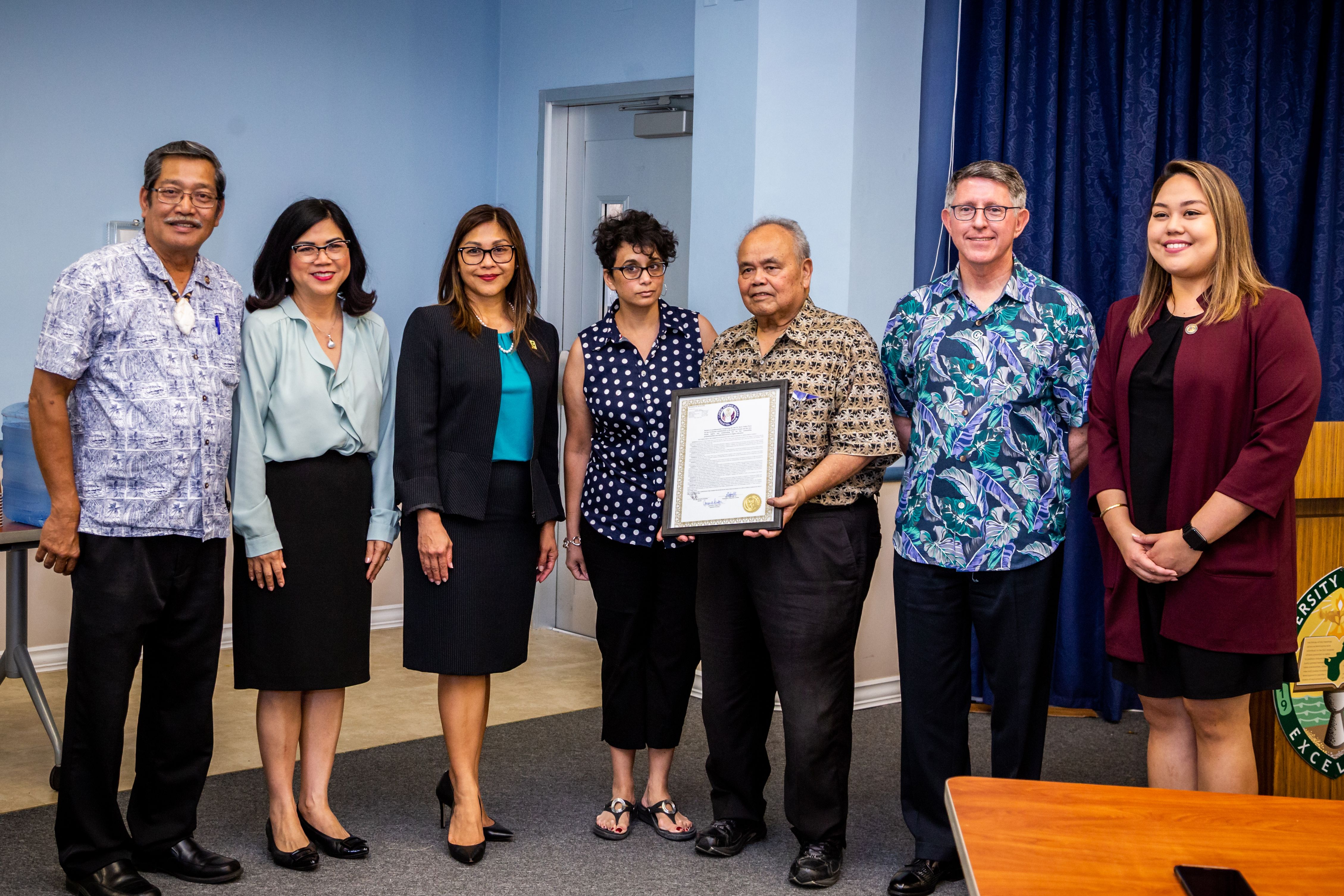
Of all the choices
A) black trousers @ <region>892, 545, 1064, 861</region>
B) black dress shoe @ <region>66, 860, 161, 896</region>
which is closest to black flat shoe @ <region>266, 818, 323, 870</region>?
black dress shoe @ <region>66, 860, 161, 896</region>

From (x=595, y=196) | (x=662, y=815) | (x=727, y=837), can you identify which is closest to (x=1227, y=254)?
(x=727, y=837)

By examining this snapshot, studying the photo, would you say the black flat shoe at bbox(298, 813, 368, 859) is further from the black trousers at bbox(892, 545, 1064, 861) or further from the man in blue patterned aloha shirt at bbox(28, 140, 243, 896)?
the black trousers at bbox(892, 545, 1064, 861)

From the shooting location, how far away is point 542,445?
280cm

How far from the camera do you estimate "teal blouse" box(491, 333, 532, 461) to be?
2.69 meters

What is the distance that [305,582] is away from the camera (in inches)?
102

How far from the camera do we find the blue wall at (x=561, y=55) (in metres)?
4.59

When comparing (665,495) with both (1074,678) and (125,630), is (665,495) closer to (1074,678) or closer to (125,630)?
(125,630)

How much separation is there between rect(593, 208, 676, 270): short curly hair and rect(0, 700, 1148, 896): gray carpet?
1348 millimetres

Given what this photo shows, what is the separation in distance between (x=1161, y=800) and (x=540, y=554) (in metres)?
1.68

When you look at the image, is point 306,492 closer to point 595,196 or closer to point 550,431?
point 550,431

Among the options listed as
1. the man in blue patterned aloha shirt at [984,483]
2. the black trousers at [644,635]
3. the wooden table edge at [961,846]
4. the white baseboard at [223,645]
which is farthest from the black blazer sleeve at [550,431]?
the wooden table edge at [961,846]

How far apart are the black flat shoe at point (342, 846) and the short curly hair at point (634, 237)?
141cm

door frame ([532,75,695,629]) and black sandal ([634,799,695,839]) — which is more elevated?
door frame ([532,75,695,629])

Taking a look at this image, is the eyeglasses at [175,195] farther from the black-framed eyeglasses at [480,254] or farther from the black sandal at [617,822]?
the black sandal at [617,822]
